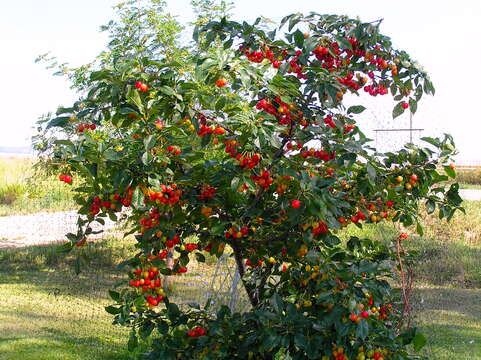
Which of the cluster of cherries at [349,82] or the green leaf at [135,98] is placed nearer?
the green leaf at [135,98]

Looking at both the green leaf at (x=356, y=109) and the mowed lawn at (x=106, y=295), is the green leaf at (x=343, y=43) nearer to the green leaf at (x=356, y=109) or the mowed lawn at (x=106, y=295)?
the green leaf at (x=356, y=109)

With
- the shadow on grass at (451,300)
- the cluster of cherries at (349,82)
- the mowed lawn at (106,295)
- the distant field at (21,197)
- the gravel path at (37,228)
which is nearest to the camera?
the cluster of cherries at (349,82)

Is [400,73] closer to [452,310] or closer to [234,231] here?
[234,231]

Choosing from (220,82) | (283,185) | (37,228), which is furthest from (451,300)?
(37,228)

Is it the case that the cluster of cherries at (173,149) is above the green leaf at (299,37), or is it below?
below

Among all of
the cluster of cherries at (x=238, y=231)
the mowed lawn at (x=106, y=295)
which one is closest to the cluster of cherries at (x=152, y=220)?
the cluster of cherries at (x=238, y=231)

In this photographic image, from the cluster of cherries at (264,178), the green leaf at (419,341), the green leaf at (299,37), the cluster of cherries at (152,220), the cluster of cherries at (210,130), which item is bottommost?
the green leaf at (419,341)

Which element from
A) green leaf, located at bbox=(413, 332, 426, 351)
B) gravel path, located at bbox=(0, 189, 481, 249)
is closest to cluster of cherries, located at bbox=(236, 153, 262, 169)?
green leaf, located at bbox=(413, 332, 426, 351)

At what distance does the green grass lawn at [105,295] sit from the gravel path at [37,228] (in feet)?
2.30

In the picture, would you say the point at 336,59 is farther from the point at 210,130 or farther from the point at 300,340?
the point at 300,340

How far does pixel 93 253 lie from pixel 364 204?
608 cm

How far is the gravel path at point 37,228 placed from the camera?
9.22 m

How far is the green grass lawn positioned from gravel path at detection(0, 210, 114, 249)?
2.30 ft

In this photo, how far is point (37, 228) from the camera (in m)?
10.2
